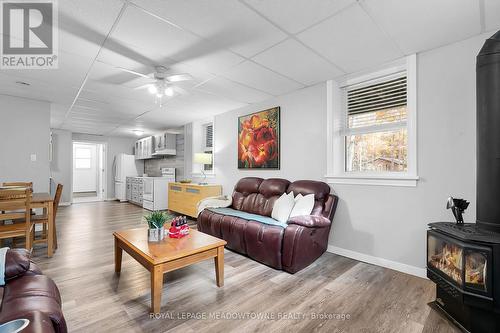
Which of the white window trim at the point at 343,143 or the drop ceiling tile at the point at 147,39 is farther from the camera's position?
the white window trim at the point at 343,143

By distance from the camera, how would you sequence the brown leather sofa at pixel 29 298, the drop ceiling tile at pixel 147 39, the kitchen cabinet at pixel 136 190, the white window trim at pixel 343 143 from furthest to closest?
the kitchen cabinet at pixel 136 190, the white window trim at pixel 343 143, the drop ceiling tile at pixel 147 39, the brown leather sofa at pixel 29 298

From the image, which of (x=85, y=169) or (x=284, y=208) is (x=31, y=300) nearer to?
(x=284, y=208)

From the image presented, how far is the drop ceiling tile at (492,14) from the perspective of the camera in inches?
70.7

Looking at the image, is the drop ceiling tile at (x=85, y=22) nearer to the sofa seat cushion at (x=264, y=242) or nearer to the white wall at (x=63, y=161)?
the sofa seat cushion at (x=264, y=242)

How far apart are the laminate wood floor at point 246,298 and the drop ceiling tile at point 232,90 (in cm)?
249

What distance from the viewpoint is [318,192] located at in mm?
3178

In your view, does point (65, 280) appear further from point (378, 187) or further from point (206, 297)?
point (378, 187)

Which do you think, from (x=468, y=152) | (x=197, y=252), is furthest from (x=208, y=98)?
(x=468, y=152)

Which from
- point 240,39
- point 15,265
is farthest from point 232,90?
point 15,265

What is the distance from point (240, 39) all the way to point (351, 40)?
1112mm

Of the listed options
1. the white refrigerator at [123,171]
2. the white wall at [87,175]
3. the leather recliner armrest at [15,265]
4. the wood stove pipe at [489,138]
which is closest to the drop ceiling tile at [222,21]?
the wood stove pipe at [489,138]

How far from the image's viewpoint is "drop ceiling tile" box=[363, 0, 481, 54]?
1813mm

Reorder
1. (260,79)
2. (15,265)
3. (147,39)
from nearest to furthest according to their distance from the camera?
(15,265) → (147,39) → (260,79)

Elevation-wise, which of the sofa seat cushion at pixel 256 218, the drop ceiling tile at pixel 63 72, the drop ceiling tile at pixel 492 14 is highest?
the drop ceiling tile at pixel 492 14
